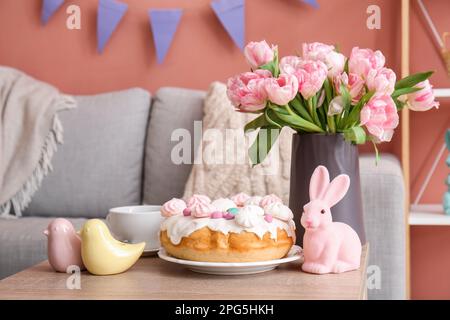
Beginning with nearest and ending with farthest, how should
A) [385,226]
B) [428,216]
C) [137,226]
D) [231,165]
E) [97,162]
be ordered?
[137,226] → [385,226] → [231,165] → [428,216] → [97,162]

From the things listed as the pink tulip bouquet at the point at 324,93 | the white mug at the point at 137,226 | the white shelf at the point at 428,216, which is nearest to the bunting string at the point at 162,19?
the white shelf at the point at 428,216

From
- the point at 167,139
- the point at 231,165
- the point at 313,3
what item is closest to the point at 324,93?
the point at 231,165

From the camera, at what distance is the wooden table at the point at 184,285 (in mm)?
889

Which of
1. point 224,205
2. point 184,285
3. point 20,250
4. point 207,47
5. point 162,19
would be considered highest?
point 162,19

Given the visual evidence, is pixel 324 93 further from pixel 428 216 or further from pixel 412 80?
pixel 428 216

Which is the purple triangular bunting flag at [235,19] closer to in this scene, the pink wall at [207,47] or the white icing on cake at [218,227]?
the pink wall at [207,47]

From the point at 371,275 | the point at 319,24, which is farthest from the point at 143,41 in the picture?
the point at 371,275

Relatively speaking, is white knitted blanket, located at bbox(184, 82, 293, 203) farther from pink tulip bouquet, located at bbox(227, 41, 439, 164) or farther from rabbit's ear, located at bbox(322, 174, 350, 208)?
rabbit's ear, located at bbox(322, 174, 350, 208)

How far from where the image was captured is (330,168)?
1216mm

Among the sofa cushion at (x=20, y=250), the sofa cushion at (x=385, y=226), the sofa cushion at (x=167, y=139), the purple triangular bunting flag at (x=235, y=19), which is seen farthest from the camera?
the purple triangular bunting flag at (x=235, y=19)

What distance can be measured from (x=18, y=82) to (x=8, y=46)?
0.33 m

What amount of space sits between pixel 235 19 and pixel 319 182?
5.26 ft

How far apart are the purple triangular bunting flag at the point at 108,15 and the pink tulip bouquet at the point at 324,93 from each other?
5.00ft
